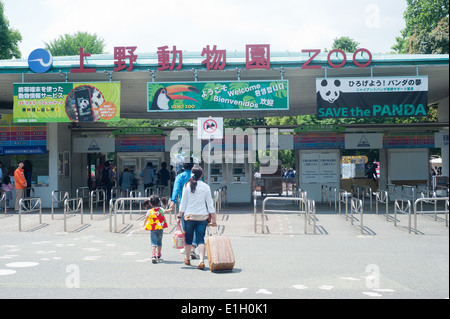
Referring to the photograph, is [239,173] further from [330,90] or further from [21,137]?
[21,137]

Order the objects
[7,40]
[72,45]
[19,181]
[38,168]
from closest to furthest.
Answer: [19,181]
[38,168]
[7,40]
[72,45]

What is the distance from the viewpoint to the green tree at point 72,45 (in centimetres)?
4625

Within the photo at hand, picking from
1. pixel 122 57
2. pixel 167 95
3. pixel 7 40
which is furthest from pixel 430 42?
pixel 7 40

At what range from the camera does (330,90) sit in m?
15.5

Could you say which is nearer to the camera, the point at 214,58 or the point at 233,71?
the point at 214,58

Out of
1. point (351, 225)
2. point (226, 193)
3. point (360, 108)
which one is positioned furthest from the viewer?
point (226, 193)

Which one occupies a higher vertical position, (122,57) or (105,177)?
(122,57)

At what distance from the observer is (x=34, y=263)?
829 cm

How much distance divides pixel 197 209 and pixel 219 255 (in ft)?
2.76

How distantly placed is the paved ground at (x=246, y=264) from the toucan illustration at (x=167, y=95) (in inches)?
173

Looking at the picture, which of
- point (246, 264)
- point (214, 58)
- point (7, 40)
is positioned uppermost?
point (7, 40)
